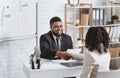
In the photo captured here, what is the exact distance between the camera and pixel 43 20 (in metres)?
4.68

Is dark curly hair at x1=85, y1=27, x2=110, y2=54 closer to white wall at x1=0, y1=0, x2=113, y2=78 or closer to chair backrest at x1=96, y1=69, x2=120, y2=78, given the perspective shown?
chair backrest at x1=96, y1=69, x2=120, y2=78

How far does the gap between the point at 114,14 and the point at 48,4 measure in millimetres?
1438

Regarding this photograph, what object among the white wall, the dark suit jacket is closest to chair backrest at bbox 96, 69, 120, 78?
the dark suit jacket

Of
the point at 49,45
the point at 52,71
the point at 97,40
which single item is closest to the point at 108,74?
the point at 97,40

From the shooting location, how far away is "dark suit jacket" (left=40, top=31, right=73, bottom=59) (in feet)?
10.5

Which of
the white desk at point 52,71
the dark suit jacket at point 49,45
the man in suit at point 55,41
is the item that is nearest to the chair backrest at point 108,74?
the white desk at point 52,71

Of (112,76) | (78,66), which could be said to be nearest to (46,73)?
(78,66)

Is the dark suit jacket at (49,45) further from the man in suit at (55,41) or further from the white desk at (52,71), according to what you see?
the white desk at (52,71)

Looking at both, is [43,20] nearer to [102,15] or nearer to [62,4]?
[62,4]

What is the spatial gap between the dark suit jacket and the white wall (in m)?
1.13

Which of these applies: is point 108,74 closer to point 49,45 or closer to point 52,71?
point 52,71

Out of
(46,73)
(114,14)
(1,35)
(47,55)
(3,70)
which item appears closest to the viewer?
(46,73)

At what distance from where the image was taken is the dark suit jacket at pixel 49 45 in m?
3.21

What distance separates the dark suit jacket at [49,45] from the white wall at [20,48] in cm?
113
